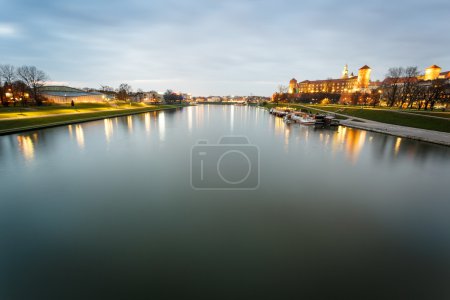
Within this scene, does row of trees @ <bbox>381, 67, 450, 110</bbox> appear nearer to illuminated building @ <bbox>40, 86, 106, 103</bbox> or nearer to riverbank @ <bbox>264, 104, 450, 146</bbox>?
riverbank @ <bbox>264, 104, 450, 146</bbox>

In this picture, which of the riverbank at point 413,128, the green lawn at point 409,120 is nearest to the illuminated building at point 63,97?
the riverbank at point 413,128

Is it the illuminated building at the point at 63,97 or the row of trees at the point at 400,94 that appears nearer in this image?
the row of trees at the point at 400,94

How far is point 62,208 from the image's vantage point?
891 cm

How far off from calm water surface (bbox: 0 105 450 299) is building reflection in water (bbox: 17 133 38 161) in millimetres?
2475

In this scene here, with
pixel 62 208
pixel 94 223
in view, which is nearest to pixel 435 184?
pixel 94 223

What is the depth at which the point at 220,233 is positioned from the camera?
7.27 metres

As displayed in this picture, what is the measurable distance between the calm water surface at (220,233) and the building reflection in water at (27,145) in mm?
2475

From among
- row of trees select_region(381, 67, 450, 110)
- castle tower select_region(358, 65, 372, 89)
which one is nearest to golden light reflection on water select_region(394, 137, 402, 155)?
row of trees select_region(381, 67, 450, 110)

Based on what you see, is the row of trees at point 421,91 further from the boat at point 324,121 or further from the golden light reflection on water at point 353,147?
the golden light reflection on water at point 353,147

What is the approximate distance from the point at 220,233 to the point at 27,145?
23380mm

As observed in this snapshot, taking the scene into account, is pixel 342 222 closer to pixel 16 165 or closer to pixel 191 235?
pixel 191 235

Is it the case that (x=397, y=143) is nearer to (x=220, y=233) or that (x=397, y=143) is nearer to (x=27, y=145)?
(x=220, y=233)

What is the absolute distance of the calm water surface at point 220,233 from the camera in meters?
5.21

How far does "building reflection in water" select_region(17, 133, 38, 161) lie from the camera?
16861mm
